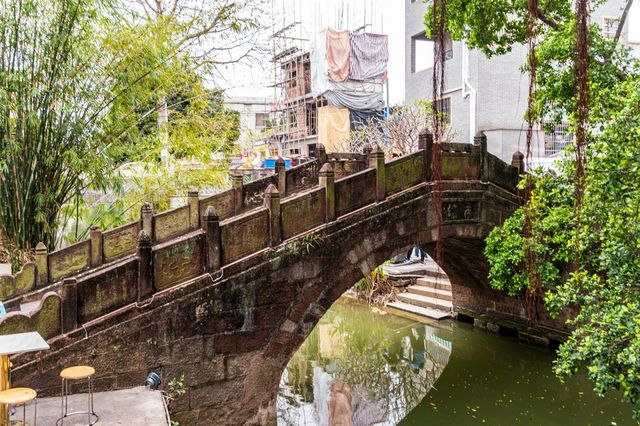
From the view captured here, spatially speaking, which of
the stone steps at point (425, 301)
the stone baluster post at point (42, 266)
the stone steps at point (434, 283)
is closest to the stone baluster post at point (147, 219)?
the stone baluster post at point (42, 266)

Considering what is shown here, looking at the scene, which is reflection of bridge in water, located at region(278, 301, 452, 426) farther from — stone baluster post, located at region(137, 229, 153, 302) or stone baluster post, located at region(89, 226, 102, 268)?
stone baluster post, located at region(89, 226, 102, 268)

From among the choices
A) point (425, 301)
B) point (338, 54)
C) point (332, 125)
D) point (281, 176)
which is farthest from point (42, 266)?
point (338, 54)

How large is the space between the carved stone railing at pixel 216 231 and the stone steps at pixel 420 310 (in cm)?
517

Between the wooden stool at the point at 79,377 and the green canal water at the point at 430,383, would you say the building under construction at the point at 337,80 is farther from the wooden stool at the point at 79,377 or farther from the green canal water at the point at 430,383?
the wooden stool at the point at 79,377

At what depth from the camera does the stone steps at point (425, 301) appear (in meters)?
14.2

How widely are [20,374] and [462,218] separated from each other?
7.01 metres

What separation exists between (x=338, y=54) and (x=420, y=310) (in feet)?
43.5

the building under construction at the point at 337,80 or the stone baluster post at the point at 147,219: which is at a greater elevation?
the building under construction at the point at 337,80

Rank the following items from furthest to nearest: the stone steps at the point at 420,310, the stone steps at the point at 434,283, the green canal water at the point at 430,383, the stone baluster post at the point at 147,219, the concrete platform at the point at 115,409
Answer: the stone steps at the point at 434,283 → the stone steps at the point at 420,310 → the stone baluster post at the point at 147,219 → the green canal water at the point at 430,383 → the concrete platform at the point at 115,409

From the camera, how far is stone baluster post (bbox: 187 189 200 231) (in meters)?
9.53

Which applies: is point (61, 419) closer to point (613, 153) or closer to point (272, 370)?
point (272, 370)

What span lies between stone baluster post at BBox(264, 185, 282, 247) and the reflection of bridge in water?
3.29 m

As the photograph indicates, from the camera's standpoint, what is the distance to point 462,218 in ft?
30.2

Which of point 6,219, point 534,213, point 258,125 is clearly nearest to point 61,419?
point 6,219
